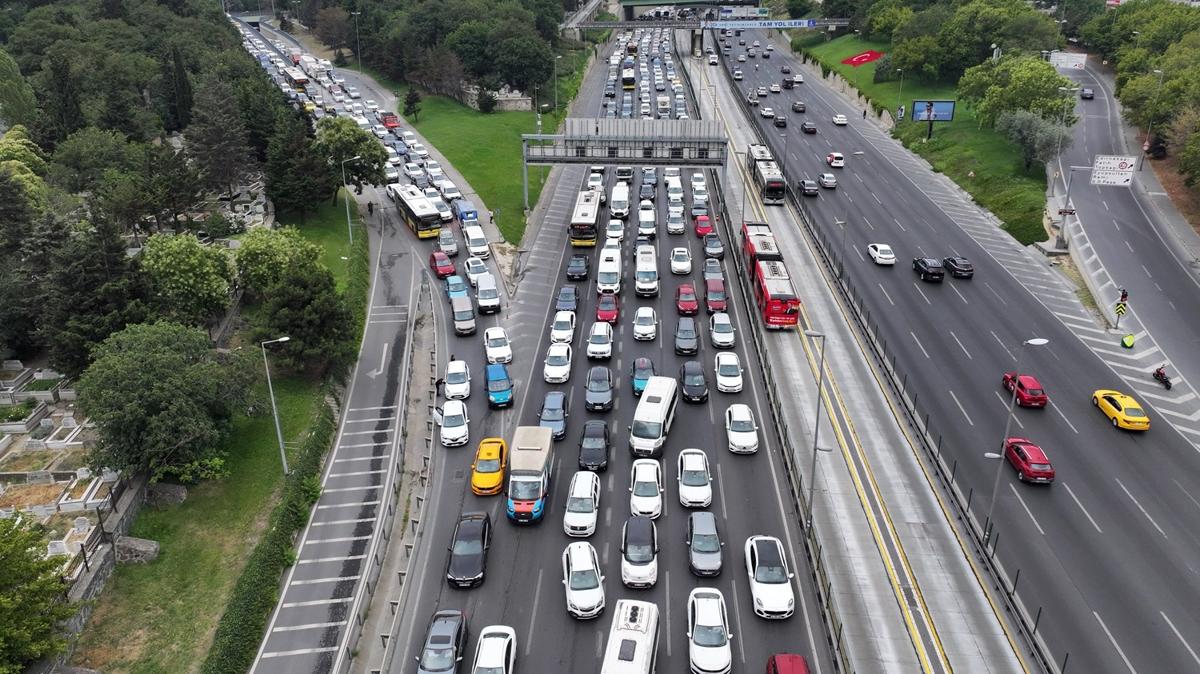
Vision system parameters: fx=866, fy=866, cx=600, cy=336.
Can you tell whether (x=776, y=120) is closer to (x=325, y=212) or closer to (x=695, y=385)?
(x=325, y=212)

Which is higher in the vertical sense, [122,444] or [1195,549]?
[122,444]

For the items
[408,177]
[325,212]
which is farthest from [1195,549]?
[408,177]

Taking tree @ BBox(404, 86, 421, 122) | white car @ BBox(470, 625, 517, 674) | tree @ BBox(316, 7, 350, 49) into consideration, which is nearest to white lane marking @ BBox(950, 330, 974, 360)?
white car @ BBox(470, 625, 517, 674)

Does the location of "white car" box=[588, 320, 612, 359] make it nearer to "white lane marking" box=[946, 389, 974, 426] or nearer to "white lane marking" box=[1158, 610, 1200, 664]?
"white lane marking" box=[946, 389, 974, 426]

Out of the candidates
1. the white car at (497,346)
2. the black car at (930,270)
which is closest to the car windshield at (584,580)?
the white car at (497,346)

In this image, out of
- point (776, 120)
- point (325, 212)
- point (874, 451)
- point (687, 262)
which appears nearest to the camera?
point (874, 451)

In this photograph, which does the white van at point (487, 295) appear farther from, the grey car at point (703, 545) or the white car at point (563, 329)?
the grey car at point (703, 545)
